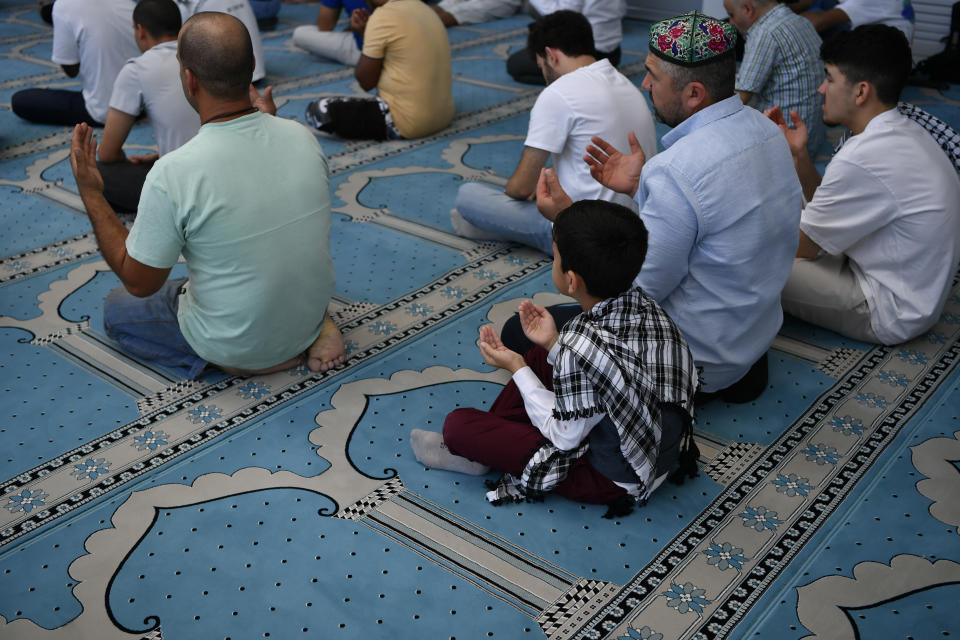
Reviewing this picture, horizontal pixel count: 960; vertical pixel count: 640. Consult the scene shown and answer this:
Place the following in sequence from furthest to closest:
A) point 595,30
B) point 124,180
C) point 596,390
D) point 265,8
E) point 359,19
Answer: point 265,8 → point 595,30 → point 359,19 → point 124,180 → point 596,390

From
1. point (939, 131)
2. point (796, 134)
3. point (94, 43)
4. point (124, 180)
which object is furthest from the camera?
point (94, 43)

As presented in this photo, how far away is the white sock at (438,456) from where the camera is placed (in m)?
2.13

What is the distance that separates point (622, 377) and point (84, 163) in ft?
4.83

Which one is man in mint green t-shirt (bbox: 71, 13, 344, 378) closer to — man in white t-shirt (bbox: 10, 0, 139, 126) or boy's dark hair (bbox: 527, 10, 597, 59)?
boy's dark hair (bbox: 527, 10, 597, 59)

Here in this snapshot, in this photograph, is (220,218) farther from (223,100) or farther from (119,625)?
(119,625)

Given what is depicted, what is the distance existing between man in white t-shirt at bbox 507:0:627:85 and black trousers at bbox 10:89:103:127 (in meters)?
2.52

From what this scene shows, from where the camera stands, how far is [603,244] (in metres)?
1.85

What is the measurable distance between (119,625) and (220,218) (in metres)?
0.98

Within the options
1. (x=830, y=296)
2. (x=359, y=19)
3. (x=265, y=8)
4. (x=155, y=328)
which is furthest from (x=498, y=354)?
(x=265, y=8)

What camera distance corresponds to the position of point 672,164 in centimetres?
209

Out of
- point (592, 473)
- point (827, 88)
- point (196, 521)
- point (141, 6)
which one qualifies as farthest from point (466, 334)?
point (141, 6)

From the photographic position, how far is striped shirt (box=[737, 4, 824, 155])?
3580 mm

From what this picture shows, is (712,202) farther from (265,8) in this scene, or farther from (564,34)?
(265,8)

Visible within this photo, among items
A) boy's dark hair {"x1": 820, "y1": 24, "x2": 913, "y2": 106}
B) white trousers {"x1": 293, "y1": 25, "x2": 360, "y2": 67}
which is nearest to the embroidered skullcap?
boy's dark hair {"x1": 820, "y1": 24, "x2": 913, "y2": 106}
